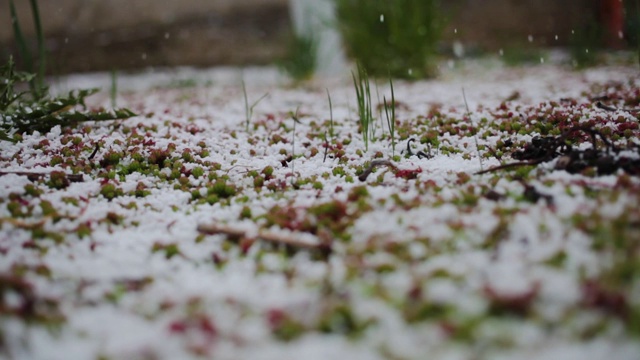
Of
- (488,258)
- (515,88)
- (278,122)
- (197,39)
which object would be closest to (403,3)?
(515,88)

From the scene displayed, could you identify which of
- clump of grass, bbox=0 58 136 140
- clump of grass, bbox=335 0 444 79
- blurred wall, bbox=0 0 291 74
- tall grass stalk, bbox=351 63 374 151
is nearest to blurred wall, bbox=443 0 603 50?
clump of grass, bbox=335 0 444 79

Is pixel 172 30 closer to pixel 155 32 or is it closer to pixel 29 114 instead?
pixel 155 32

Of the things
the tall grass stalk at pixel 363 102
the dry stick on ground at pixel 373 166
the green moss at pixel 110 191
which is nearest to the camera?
the green moss at pixel 110 191

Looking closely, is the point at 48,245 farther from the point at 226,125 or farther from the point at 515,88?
the point at 515,88

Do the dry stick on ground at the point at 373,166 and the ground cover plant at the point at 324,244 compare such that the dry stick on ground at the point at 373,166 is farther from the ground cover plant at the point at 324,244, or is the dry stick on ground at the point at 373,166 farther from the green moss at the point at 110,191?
the green moss at the point at 110,191

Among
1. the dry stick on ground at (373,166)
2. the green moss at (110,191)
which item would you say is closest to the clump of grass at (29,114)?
the green moss at (110,191)

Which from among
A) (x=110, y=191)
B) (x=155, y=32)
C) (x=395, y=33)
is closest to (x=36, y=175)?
(x=110, y=191)
